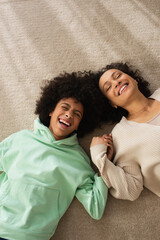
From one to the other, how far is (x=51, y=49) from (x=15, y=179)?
914 mm

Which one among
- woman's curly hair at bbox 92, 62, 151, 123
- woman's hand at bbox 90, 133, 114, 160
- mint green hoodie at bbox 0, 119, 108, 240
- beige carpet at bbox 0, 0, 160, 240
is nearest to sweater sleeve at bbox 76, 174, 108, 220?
mint green hoodie at bbox 0, 119, 108, 240

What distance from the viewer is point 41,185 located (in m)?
0.97

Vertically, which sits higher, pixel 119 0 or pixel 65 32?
pixel 119 0

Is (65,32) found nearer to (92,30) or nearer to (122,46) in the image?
(92,30)

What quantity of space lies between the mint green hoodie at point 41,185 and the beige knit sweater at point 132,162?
0.28 ft

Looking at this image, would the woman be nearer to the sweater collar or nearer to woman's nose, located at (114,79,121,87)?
woman's nose, located at (114,79,121,87)

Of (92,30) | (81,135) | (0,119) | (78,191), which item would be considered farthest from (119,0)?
(78,191)

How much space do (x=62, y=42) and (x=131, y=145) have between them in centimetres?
89

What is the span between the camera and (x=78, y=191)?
1.03 meters

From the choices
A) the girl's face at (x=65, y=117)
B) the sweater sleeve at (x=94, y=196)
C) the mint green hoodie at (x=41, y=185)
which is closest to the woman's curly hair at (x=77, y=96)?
the girl's face at (x=65, y=117)

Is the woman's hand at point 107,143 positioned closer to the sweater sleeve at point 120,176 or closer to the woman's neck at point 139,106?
the sweater sleeve at point 120,176

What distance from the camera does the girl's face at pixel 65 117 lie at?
1.06 m

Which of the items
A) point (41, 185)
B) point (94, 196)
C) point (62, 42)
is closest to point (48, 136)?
point (41, 185)

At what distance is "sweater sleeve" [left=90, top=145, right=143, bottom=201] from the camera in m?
0.98
